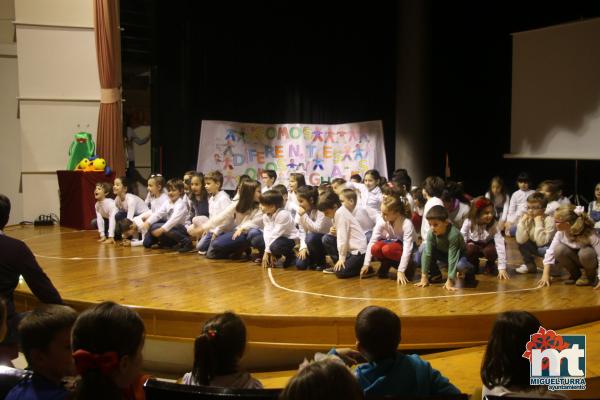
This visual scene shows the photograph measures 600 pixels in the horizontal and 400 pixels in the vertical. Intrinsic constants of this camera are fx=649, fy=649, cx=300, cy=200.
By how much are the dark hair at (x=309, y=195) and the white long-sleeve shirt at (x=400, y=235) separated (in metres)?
0.75

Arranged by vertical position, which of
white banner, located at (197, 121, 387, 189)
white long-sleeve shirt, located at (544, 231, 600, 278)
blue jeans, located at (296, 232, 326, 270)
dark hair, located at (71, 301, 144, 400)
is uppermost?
white banner, located at (197, 121, 387, 189)

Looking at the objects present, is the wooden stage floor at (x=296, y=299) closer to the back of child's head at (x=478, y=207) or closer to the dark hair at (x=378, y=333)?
the back of child's head at (x=478, y=207)

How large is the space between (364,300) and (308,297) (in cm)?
41

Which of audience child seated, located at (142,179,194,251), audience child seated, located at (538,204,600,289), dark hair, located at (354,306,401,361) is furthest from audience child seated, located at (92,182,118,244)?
dark hair, located at (354,306,401,361)

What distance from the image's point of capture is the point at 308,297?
472cm

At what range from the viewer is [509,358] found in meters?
2.09

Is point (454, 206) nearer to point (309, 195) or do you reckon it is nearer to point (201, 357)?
point (309, 195)

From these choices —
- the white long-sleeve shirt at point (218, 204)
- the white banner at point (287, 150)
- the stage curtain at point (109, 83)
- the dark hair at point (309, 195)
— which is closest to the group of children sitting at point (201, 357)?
the dark hair at point (309, 195)

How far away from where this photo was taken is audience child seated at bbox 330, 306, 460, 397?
223cm

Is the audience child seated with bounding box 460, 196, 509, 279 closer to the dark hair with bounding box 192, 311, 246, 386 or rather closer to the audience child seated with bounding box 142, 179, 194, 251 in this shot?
the audience child seated with bounding box 142, 179, 194, 251

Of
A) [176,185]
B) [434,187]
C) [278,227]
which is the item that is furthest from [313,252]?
[176,185]

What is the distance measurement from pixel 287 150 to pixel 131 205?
3.32m

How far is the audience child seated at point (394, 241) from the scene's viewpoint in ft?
16.9

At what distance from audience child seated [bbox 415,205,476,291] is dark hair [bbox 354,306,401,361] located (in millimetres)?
2714
